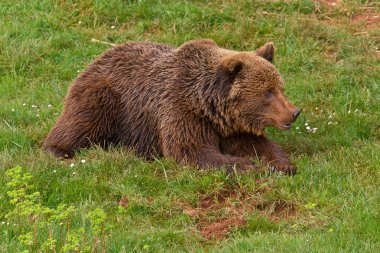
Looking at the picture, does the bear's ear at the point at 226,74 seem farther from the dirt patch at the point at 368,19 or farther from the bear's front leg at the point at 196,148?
the dirt patch at the point at 368,19

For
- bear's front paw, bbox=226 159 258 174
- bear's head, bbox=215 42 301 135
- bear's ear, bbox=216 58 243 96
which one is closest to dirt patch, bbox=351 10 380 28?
bear's head, bbox=215 42 301 135

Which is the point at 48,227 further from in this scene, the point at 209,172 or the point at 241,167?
the point at 241,167

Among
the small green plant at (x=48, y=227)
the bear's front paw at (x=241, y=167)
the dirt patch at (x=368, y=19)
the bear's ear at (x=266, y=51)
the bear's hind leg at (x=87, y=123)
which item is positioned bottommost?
the bear's hind leg at (x=87, y=123)

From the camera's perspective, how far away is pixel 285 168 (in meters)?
8.02

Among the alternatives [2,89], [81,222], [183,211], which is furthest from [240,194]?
[2,89]

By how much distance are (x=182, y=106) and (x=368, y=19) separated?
421cm

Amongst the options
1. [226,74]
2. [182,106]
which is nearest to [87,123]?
[182,106]

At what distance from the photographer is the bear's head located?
8.38 meters

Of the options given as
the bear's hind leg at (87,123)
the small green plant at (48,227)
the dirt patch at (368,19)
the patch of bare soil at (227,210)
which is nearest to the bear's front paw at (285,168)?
the patch of bare soil at (227,210)

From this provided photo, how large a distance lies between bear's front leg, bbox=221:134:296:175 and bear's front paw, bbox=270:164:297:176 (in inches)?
6.7

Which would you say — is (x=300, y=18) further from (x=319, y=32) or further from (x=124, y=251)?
(x=124, y=251)

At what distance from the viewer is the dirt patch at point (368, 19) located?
461 inches

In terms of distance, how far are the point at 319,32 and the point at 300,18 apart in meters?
0.47

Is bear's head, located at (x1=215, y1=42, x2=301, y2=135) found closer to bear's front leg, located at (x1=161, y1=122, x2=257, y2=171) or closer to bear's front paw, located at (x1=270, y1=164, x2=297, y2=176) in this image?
bear's front leg, located at (x1=161, y1=122, x2=257, y2=171)
